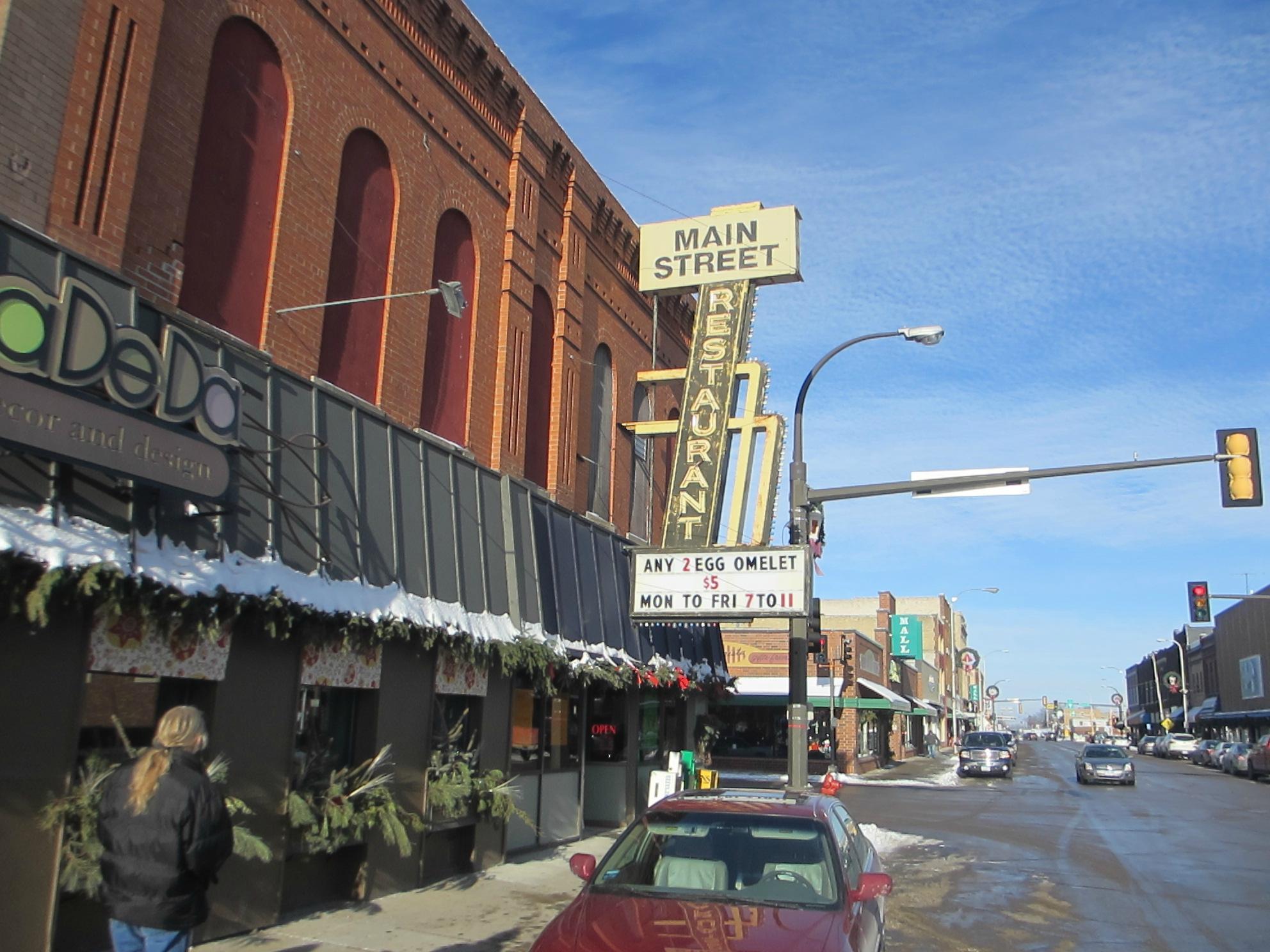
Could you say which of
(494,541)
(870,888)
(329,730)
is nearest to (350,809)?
(329,730)

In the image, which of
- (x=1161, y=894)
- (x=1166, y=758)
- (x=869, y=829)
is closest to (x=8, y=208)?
(x=1161, y=894)

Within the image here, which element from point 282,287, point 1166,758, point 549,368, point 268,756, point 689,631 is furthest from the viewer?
point 1166,758

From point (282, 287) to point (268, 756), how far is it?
509cm

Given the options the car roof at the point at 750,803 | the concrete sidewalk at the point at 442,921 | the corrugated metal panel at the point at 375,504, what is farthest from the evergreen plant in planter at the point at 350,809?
the car roof at the point at 750,803

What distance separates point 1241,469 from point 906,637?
2125 inches

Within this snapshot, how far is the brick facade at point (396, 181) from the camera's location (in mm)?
8820

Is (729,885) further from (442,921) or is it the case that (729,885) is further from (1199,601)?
(1199,601)

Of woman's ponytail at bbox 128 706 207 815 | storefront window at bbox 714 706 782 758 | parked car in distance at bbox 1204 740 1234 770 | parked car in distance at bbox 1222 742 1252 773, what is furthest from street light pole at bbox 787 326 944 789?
parked car in distance at bbox 1204 740 1234 770

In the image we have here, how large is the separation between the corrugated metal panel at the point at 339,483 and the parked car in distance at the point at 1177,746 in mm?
66593

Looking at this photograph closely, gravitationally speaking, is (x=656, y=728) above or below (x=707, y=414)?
below

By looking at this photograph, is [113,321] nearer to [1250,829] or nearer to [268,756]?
[268,756]

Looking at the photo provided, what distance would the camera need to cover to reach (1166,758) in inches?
2852

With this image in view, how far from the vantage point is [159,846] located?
463 cm

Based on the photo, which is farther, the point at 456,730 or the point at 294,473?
the point at 456,730
